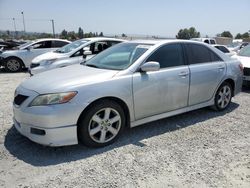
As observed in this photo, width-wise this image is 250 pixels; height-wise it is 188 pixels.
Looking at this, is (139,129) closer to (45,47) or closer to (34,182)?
(34,182)

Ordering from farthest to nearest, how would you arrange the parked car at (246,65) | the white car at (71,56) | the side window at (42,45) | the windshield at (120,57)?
the side window at (42,45) → the white car at (71,56) → the parked car at (246,65) → the windshield at (120,57)

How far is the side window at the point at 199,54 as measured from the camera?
4.80 metres

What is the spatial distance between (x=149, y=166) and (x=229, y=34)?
223 feet

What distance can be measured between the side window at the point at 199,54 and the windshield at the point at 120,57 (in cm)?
90

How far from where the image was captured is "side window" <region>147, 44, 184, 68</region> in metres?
4.30

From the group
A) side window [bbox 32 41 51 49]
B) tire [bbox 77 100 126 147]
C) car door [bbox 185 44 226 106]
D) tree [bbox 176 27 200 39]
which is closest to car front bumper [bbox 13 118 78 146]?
tire [bbox 77 100 126 147]

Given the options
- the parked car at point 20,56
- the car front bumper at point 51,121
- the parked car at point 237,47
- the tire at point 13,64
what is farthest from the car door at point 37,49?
the parked car at point 237,47

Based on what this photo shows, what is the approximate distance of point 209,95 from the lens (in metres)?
5.10

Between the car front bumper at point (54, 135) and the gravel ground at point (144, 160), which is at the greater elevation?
the car front bumper at point (54, 135)

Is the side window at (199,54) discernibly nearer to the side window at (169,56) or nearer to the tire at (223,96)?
the side window at (169,56)

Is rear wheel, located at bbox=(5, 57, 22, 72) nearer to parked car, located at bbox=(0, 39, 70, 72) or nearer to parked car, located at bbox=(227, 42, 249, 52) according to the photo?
parked car, located at bbox=(0, 39, 70, 72)

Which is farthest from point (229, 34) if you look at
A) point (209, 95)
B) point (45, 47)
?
point (209, 95)

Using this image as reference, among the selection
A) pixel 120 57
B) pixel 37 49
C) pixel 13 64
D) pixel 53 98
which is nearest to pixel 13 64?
pixel 13 64

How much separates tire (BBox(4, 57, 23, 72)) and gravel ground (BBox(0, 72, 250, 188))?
744cm
